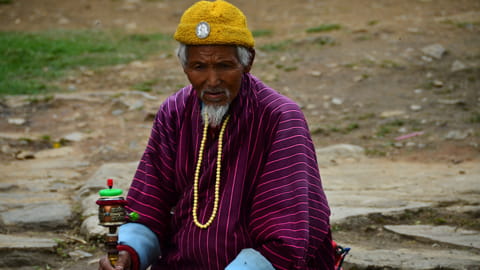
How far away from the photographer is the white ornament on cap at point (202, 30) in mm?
2637

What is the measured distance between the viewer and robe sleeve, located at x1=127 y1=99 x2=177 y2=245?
9.53ft

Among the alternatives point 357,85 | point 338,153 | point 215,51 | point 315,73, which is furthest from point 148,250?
point 315,73

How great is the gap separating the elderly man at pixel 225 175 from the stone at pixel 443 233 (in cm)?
153

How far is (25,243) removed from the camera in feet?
13.4

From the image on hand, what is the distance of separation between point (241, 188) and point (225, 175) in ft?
0.32

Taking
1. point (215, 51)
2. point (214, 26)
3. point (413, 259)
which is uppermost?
point (214, 26)

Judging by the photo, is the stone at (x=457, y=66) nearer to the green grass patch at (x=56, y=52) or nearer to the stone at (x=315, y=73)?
the stone at (x=315, y=73)

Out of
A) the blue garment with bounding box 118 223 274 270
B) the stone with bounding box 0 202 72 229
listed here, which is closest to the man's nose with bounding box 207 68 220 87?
the blue garment with bounding box 118 223 274 270

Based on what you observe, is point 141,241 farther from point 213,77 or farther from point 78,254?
point 78,254

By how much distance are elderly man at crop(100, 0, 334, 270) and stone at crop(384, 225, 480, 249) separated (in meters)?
1.53

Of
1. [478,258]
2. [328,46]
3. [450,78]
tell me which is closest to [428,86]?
[450,78]

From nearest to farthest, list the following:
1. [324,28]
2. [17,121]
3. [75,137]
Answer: [75,137], [17,121], [324,28]

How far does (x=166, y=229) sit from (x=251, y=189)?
1.54 feet

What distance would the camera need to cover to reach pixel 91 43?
36.8 ft
